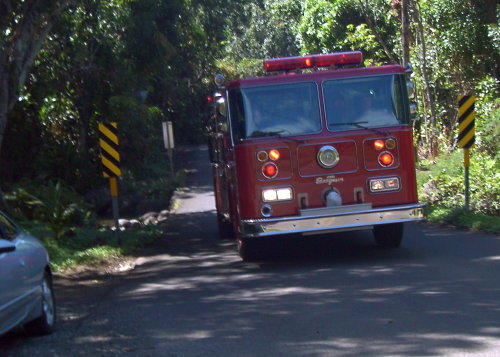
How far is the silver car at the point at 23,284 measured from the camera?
21.4 feet

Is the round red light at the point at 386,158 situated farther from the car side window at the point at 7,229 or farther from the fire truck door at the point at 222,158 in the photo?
the car side window at the point at 7,229

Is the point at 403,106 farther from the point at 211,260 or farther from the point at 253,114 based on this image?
the point at 211,260

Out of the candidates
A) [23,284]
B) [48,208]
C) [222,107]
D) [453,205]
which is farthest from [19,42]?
[453,205]

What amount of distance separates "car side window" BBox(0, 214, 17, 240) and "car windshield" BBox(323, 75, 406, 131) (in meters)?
4.92

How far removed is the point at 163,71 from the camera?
22531 millimetres

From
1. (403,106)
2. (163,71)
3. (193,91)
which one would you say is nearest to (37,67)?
(163,71)

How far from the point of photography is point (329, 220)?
10.6 meters

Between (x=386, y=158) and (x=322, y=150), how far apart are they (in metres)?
0.93

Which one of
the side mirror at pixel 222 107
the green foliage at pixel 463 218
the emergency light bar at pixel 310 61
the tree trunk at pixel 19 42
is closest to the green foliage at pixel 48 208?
the tree trunk at pixel 19 42

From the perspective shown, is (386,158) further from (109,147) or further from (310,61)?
(109,147)

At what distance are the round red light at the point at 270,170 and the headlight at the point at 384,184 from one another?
1.36 metres

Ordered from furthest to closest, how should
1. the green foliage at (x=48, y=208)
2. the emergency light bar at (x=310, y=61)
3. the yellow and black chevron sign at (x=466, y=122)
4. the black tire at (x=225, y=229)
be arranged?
the black tire at (x=225, y=229)
the green foliage at (x=48, y=208)
the yellow and black chevron sign at (x=466, y=122)
the emergency light bar at (x=310, y=61)

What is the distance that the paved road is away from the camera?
675 cm

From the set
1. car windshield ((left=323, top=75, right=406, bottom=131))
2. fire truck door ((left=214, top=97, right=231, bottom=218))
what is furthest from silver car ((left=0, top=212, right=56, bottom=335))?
car windshield ((left=323, top=75, right=406, bottom=131))
